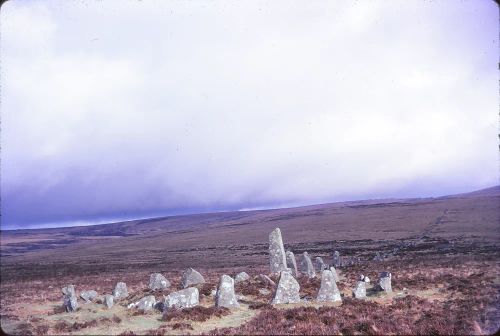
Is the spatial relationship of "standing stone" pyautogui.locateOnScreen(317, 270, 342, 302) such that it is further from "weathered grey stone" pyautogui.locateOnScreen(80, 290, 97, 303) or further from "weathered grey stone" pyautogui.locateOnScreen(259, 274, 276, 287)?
"weathered grey stone" pyautogui.locateOnScreen(80, 290, 97, 303)

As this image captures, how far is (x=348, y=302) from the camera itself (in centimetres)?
1523

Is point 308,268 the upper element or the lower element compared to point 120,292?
lower

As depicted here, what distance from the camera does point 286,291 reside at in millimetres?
16328

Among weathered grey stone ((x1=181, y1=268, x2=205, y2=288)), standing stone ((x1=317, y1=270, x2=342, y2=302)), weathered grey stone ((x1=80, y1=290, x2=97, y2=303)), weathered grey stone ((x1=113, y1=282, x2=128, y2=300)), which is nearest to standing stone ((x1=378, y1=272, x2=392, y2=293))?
standing stone ((x1=317, y1=270, x2=342, y2=302))

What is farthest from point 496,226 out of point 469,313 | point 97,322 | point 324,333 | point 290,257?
point 97,322

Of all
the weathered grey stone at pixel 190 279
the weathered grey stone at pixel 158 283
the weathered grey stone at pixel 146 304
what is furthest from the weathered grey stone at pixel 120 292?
the weathered grey stone at pixel 146 304

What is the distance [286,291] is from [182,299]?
4.58m

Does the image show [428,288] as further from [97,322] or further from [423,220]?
[423,220]

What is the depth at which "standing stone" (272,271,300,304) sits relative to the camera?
16234mm

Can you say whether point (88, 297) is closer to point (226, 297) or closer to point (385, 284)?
point (226, 297)

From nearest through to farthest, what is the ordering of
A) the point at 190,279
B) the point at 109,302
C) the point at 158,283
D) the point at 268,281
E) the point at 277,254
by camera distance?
the point at 109,302, the point at 268,281, the point at 190,279, the point at 158,283, the point at 277,254

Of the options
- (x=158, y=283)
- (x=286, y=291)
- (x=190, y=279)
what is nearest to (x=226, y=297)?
(x=286, y=291)

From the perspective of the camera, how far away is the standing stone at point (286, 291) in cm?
1623

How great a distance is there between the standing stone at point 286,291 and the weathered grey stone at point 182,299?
139 inches
